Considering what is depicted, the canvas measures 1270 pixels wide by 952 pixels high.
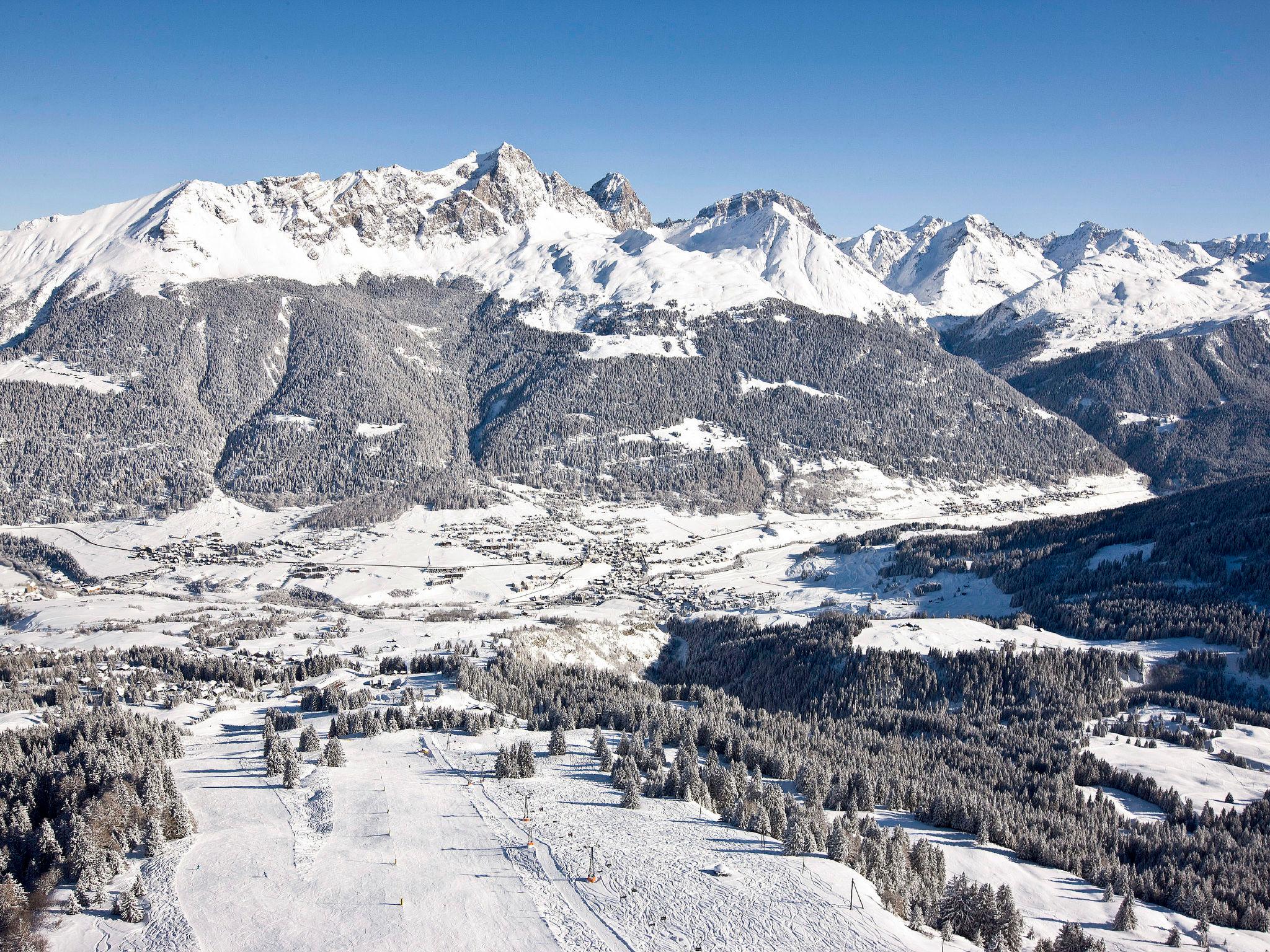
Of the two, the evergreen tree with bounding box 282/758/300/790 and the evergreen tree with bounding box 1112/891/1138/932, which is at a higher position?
the evergreen tree with bounding box 282/758/300/790

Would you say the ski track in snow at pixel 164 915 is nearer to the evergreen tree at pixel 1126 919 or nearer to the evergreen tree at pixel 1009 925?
the evergreen tree at pixel 1009 925

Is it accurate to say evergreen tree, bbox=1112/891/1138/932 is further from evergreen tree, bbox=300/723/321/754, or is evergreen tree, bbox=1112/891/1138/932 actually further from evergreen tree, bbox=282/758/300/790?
evergreen tree, bbox=300/723/321/754

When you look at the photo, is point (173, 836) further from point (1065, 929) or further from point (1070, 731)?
point (1070, 731)

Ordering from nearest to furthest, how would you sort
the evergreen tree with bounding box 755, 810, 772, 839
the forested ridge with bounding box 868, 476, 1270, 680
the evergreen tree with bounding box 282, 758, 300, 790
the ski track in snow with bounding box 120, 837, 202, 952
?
1. the ski track in snow with bounding box 120, 837, 202, 952
2. the evergreen tree with bounding box 755, 810, 772, 839
3. the evergreen tree with bounding box 282, 758, 300, 790
4. the forested ridge with bounding box 868, 476, 1270, 680

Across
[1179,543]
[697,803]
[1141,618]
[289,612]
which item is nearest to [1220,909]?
[697,803]

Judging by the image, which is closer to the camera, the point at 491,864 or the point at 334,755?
the point at 491,864

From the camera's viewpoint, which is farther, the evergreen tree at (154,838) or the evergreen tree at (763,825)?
the evergreen tree at (763,825)

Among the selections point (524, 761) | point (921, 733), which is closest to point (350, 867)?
point (524, 761)

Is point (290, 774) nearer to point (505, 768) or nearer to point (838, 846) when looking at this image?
point (505, 768)

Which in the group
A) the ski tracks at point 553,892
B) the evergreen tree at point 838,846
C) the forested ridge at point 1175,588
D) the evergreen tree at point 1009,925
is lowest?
the evergreen tree at point 1009,925

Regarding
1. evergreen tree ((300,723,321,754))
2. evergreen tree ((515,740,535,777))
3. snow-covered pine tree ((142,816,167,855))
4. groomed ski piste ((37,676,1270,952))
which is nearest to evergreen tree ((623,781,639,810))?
groomed ski piste ((37,676,1270,952))

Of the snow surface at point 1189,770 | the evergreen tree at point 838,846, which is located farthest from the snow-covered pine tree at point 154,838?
the snow surface at point 1189,770
